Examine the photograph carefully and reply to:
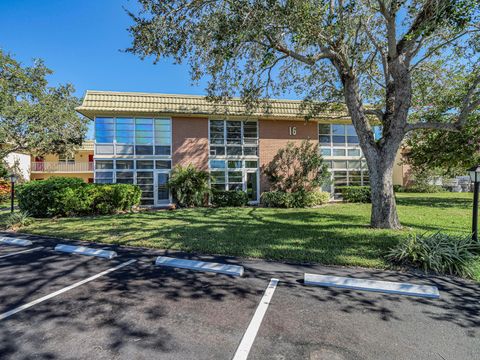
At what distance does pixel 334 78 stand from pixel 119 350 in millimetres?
12068

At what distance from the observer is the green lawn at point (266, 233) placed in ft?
19.0

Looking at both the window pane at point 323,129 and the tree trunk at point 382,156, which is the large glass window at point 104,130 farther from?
the window pane at point 323,129

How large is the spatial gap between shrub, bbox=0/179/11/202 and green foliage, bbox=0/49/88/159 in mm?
5397

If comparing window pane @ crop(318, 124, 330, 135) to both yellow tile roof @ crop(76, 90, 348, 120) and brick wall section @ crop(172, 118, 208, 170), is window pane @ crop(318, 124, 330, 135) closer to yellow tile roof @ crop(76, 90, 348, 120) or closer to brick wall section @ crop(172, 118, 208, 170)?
yellow tile roof @ crop(76, 90, 348, 120)

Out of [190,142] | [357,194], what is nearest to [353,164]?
[357,194]

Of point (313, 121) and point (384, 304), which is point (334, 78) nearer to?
point (313, 121)

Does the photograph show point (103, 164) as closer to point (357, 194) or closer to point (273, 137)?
point (273, 137)

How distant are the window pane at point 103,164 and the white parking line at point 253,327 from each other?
44.3 ft

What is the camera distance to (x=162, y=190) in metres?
15.4

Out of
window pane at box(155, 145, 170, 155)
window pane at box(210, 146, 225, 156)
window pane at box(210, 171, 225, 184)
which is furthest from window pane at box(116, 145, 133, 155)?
window pane at box(210, 171, 225, 184)

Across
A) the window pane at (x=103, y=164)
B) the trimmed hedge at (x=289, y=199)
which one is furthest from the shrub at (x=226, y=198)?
the window pane at (x=103, y=164)

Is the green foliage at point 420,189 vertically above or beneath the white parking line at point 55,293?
above

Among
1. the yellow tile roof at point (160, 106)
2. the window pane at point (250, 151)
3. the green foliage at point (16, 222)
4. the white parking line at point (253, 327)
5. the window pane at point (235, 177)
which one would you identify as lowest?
the white parking line at point (253, 327)

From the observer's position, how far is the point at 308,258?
5434 millimetres
